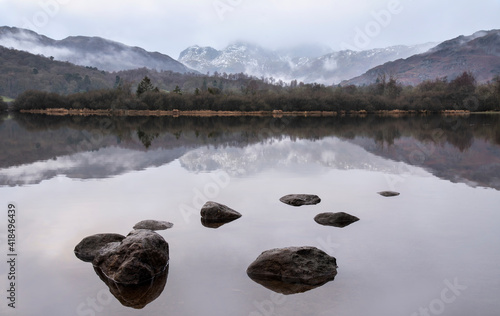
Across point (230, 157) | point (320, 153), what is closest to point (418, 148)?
point (320, 153)

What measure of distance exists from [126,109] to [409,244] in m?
122

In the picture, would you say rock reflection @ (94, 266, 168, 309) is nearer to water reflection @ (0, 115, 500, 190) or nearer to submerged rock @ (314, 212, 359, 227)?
submerged rock @ (314, 212, 359, 227)

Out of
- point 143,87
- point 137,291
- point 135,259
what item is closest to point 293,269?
point 137,291

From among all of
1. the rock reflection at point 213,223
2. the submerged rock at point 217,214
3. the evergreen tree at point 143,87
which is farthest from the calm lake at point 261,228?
the evergreen tree at point 143,87

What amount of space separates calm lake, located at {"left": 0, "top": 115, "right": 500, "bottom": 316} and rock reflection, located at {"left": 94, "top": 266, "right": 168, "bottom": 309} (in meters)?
0.13

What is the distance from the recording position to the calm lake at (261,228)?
8406mm

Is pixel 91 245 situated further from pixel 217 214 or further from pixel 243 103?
pixel 243 103

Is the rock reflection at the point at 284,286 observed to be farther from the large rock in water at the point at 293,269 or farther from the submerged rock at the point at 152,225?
the submerged rock at the point at 152,225

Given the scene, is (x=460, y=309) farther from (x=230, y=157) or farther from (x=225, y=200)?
(x=230, y=157)

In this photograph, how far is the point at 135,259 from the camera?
9.38 metres

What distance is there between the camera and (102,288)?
354 inches

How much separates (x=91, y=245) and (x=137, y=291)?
8.87ft

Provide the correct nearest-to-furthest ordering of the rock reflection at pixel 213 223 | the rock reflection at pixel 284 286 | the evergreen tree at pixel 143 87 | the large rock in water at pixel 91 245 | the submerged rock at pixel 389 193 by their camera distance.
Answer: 1. the rock reflection at pixel 284 286
2. the large rock in water at pixel 91 245
3. the rock reflection at pixel 213 223
4. the submerged rock at pixel 389 193
5. the evergreen tree at pixel 143 87

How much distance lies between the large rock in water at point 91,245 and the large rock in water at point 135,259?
2.18 ft
